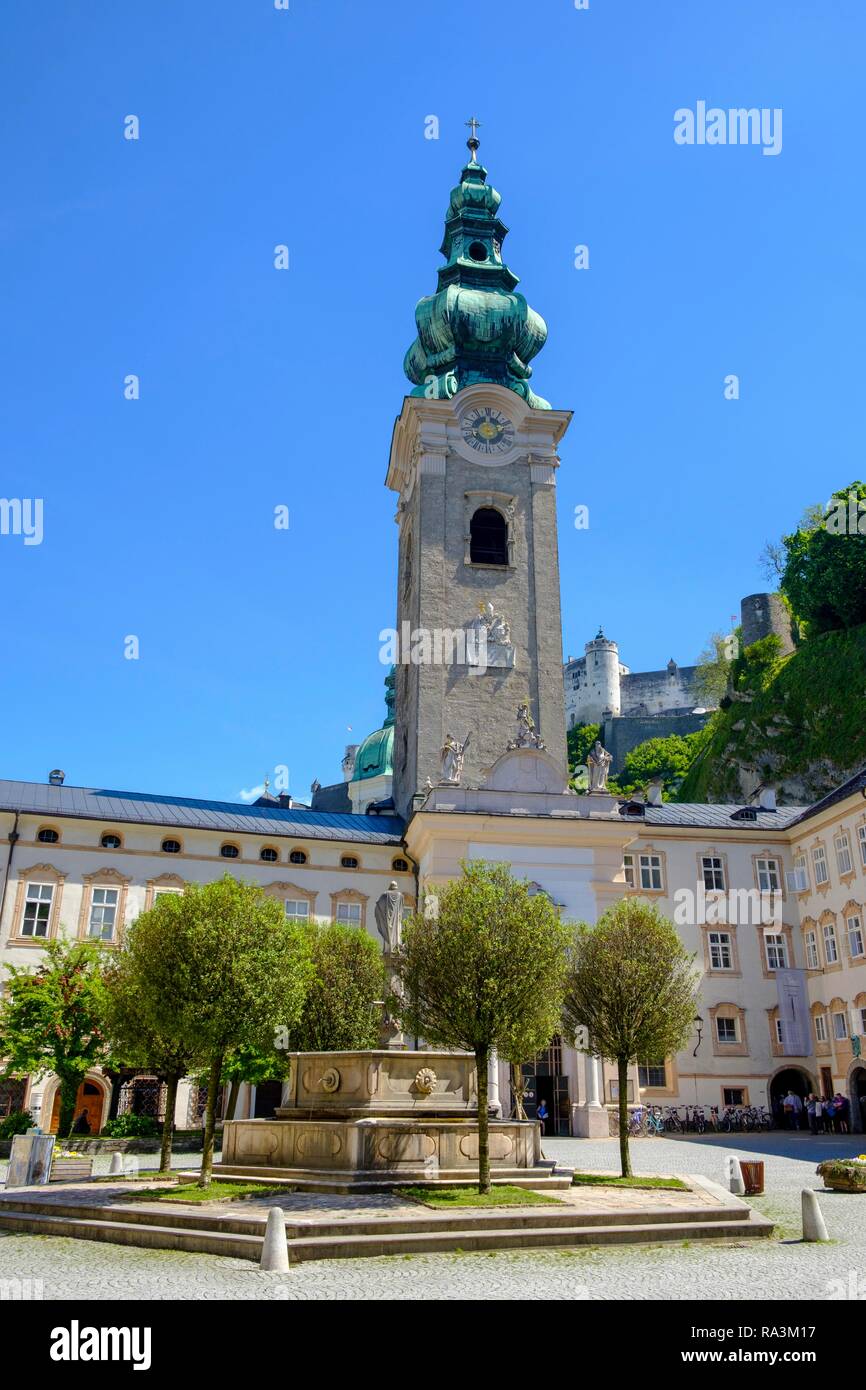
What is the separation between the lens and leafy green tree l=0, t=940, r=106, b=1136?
3062 centimetres

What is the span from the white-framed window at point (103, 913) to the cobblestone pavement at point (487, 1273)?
919 inches

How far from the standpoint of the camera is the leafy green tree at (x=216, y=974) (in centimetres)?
1903

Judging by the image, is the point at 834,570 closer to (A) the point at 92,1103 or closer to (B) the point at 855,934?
(B) the point at 855,934

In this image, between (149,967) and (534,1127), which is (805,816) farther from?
(149,967)

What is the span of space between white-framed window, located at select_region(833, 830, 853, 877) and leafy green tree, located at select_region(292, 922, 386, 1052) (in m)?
18.6

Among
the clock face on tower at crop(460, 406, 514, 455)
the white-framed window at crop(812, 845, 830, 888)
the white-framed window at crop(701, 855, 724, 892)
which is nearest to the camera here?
the white-framed window at crop(812, 845, 830, 888)

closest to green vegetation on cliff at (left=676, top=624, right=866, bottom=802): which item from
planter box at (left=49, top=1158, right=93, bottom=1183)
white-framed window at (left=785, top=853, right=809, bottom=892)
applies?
white-framed window at (left=785, top=853, right=809, bottom=892)

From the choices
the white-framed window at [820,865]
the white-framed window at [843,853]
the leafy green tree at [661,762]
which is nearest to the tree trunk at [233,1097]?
the white-framed window at [843,853]

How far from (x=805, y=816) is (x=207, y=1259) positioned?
114ft

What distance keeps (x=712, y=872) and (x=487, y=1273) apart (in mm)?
33813

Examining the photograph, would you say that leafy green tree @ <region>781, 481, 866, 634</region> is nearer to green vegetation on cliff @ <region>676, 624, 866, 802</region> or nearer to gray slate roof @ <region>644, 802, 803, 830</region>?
green vegetation on cliff @ <region>676, 624, 866, 802</region>

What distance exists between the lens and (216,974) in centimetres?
1902

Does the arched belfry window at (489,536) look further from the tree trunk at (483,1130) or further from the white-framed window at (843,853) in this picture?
the tree trunk at (483,1130)

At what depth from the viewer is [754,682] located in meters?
68.4
